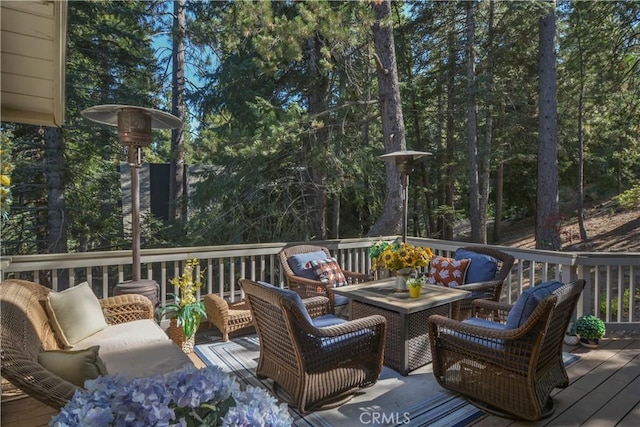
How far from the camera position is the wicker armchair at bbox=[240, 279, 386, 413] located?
2516 millimetres

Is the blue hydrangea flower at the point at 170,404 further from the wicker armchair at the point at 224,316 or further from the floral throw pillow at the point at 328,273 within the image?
the floral throw pillow at the point at 328,273

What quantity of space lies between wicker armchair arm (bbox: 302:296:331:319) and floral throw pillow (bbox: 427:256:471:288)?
4.56ft

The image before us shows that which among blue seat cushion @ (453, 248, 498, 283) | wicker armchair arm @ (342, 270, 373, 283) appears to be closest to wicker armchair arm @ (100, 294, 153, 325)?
wicker armchair arm @ (342, 270, 373, 283)

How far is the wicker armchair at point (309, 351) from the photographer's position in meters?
2.52

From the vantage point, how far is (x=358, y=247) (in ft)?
17.9

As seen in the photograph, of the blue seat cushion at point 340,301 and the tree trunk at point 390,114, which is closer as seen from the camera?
the blue seat cushion at point 340,301

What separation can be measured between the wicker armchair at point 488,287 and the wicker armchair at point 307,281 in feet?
3.60

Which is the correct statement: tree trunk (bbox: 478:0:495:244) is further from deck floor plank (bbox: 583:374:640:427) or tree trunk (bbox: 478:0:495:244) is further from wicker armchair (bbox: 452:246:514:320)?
deck floor plank (bbox: 583:374:640:427)

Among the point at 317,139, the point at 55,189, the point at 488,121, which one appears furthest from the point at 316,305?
the point at 488,121

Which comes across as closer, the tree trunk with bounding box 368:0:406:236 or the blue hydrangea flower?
the blue hydrangea flower

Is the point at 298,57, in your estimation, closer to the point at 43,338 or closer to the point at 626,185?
the point at 43,338

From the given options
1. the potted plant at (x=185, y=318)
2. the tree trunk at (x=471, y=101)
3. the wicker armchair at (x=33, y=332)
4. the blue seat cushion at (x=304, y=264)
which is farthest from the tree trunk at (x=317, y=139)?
the wicker armchair at (x=33, y=332)

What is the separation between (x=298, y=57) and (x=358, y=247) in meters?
3.28

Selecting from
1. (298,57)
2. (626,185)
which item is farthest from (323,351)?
(626,185)
